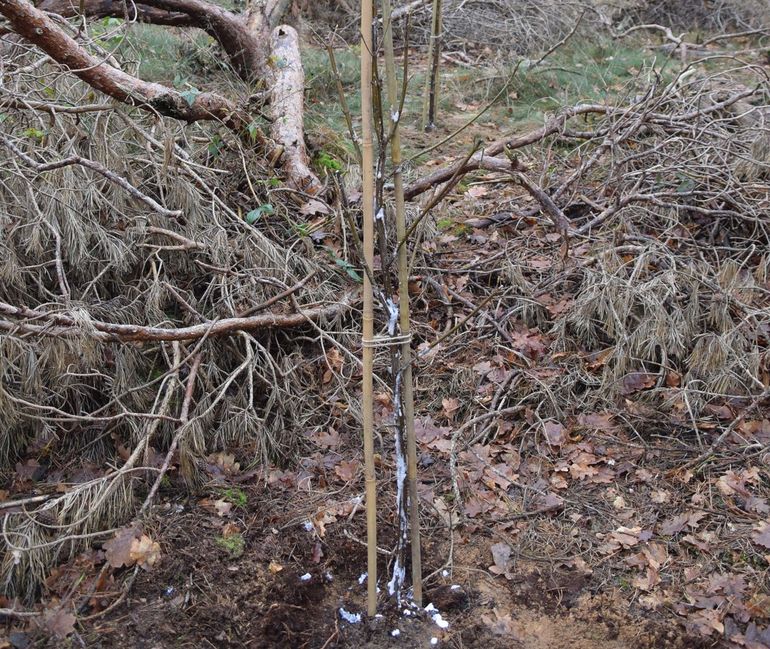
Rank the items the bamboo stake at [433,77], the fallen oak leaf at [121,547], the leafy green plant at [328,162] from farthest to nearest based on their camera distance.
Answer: the bamboo stake at [433,77] → the leafy green plant at [328,162] → the fallen oak leaf at [121,547]

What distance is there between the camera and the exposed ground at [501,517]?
2.78 meters

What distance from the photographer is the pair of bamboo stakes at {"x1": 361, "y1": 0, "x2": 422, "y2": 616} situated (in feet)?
7.45

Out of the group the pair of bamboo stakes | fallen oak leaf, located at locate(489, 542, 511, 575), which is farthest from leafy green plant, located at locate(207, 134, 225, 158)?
fallen oak leaf, located at locate(489, 542, 511, 575)

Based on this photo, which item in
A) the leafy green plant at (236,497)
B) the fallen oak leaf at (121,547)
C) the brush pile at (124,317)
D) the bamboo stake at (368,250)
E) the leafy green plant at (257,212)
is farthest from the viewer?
the leafy green plant at (257,212)

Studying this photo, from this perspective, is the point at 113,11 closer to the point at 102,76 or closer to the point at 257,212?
the point at 102,76

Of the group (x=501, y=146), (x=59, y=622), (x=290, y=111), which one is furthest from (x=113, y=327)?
(x=501, y=146)

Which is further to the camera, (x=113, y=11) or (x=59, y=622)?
(x=113, y=11)

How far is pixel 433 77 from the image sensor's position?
6410 millimetres

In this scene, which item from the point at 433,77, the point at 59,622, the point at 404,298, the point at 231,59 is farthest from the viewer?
the point at 433,77

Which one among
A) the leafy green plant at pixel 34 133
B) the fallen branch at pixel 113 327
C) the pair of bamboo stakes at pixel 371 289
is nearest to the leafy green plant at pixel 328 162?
the fallen branch at pixel 113 327

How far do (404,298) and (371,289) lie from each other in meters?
0.18

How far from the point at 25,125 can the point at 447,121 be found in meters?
3.86

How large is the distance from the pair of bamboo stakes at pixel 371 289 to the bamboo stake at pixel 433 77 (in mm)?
4017

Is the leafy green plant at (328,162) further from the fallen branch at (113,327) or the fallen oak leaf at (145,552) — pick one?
the fallen oak leaf at (145,552)
